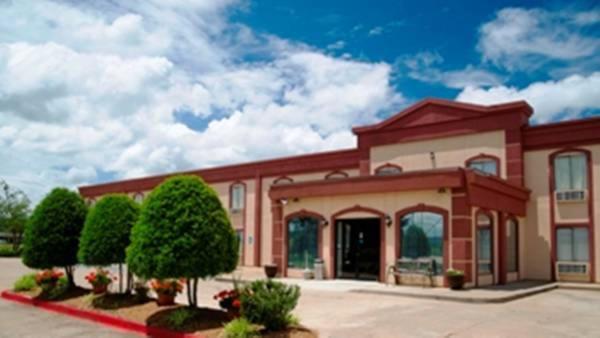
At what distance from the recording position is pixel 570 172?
77.4ft

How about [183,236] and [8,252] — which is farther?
[8,252]

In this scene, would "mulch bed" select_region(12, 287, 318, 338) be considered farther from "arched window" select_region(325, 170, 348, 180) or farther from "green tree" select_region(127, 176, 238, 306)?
"arched window" select_region(325, 170, 348, 180)

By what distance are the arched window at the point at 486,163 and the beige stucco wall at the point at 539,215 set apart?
1.26m

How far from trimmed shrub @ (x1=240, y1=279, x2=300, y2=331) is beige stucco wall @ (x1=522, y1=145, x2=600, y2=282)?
1703cm

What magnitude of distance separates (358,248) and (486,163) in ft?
24.1

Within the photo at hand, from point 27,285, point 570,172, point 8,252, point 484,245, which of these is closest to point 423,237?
point 484,245

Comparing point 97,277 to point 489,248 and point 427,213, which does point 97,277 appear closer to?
point 427,213

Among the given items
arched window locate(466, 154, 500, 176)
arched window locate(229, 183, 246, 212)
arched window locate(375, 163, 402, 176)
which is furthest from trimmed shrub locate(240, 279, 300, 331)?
arched window locate(229, 183, 246, 212)

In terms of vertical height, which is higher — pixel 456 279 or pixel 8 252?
pixel 456 279

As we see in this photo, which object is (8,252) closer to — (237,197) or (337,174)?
(237,197)

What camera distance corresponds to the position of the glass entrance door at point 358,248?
72.3ft

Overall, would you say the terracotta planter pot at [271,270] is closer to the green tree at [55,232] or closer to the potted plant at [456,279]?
the potted plant at [456,279]

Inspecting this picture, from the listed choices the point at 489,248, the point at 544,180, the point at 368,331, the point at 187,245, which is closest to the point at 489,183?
the point at 489,248

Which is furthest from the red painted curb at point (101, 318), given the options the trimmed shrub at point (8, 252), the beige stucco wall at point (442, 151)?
the trimmed shrub at point (8, 252)
